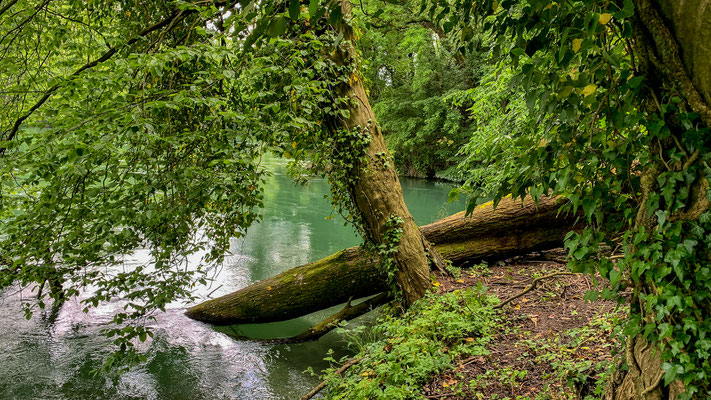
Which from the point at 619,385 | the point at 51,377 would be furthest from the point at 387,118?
the point at 619,385

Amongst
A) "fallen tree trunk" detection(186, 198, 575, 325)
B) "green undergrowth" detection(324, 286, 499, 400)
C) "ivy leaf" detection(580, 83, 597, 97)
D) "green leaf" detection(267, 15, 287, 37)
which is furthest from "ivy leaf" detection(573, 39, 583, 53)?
"fallen tree trunk" detection(186, 198, 575, 325)

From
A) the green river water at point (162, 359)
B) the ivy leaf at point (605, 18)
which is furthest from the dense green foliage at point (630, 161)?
the green river water at point (162, 359)

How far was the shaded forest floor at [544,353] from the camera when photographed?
2.59 meters

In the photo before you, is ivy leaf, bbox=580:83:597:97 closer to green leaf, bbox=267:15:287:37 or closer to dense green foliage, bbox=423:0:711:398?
dense green foliage, bbox=423:0:711:398

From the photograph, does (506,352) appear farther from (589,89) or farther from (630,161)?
(589,89)

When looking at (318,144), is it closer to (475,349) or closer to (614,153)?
(475,349)

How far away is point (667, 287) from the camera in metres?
1.53

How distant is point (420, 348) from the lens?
136 inches

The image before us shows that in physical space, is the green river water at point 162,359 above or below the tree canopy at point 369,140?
below

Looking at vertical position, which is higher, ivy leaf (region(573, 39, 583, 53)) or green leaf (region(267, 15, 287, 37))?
green leaf (region(267, 15, 287, 37))

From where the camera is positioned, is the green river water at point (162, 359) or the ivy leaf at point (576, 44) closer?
the ivy leaf at point (576, 44)

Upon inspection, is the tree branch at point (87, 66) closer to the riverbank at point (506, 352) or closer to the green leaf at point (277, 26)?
the green leaf at point (277, 26)

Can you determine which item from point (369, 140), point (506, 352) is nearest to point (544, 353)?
point (506, 352)

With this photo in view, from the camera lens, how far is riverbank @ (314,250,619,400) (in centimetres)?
273
